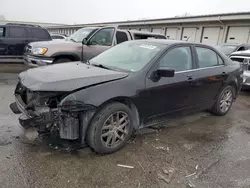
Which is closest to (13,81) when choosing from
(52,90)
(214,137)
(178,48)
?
(52,90)

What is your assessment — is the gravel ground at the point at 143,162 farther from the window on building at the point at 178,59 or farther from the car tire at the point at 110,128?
the window on building at the point at 178,59

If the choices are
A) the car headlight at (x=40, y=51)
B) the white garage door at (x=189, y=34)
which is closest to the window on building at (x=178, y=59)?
the car headlight at (x=40, y=51)

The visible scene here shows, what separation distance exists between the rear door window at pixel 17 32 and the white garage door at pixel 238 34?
15530mm

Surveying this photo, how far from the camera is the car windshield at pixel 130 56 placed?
350cm

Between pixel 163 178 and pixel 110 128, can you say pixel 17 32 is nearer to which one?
pixel 110 128

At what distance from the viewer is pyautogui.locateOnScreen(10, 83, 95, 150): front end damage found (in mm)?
2677

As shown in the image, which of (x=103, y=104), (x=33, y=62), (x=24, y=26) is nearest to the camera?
(x=103, y=104)

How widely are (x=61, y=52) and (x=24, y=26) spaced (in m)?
4.09

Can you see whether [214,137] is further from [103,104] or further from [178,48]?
[103,104]

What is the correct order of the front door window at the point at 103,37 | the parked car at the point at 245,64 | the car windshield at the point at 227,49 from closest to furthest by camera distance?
the parked car at the point at 245,64
the front door window at the point at 103,37
the car windshield at the point at 227,49

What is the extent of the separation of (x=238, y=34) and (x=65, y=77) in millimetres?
17921

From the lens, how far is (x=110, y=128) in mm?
3057

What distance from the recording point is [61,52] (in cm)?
677

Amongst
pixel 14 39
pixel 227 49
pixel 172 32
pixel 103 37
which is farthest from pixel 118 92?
pixel 172 32
